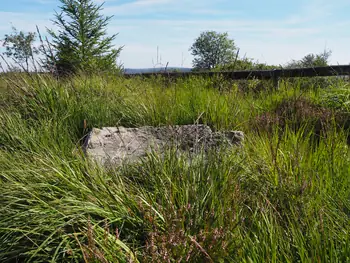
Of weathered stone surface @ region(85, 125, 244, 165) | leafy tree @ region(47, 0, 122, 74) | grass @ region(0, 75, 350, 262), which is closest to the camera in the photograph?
grass @ region(0, 75, 350, 262)

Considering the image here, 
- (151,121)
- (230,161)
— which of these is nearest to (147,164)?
(230,161)

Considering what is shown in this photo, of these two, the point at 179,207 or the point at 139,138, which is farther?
the point at 139,138

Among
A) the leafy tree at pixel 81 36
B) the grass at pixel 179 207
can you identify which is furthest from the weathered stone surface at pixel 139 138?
the leafy tree at pixel 81 36

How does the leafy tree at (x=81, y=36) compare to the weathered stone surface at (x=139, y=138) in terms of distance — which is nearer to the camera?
the weathered stone surface at (x=139, y=138)

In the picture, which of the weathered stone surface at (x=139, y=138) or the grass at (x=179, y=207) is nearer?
the grass at (x=179, y=207)

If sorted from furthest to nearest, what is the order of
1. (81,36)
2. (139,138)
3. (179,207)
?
(81,36), (139,138), (179,207)

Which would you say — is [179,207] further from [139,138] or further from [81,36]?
[81,36]

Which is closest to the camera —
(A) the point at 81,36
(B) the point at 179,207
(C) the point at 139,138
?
(B) the point at 179,207

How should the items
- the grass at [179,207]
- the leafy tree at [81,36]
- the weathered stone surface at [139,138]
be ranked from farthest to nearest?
the leafy tree at [81,36] → the weathered stone surface at [139,138] → the grass at [179,207]

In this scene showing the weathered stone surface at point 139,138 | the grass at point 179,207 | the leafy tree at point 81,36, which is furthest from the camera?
the leafy tree at point 81,36

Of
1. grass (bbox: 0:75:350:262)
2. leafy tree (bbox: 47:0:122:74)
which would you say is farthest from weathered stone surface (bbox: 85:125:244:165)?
leafy tree (bbox: 47:0:122:74)

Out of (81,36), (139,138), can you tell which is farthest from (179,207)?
(81,36)

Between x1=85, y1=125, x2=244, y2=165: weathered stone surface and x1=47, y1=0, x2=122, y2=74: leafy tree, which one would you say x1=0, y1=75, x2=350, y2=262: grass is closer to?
x1=85, y1=125, x2=244, y2=165: weathered stone surface

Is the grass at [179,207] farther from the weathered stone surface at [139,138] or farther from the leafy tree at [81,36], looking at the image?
the leafy tree at [81,36]
